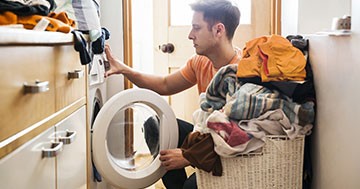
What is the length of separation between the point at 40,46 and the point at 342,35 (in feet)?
2.67

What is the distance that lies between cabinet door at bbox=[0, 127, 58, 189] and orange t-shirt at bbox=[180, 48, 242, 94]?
1322 mm

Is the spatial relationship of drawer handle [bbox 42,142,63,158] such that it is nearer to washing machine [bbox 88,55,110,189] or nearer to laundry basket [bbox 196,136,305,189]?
laundry basket [bbox 196,136,305,189]

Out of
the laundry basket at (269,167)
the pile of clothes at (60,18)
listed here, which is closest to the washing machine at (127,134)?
the pile of clothes at (60,18)

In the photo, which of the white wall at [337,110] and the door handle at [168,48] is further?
the door handle at [168,48]

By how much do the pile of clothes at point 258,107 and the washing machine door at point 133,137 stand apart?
1.35ft

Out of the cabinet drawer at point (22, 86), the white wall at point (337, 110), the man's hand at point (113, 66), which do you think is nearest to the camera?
the cabinet drawer at point (22, 86)

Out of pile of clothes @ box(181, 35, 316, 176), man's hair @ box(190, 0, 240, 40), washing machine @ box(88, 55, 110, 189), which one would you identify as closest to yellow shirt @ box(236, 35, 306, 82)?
pile of clothes @ box(181, 35, 316, 176)

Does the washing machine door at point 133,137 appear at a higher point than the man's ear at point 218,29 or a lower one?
lower

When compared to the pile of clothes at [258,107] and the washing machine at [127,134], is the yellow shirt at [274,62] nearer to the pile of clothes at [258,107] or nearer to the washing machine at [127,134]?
the pile of clothes at [258,107]

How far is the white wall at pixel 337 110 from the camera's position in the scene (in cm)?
116

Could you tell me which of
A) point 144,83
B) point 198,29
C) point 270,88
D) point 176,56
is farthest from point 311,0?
point 176,56

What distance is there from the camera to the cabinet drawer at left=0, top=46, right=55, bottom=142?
78 cm

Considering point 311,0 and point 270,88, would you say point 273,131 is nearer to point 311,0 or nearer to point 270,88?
point 270,88

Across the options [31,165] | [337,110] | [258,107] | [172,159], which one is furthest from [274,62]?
[31,165]
